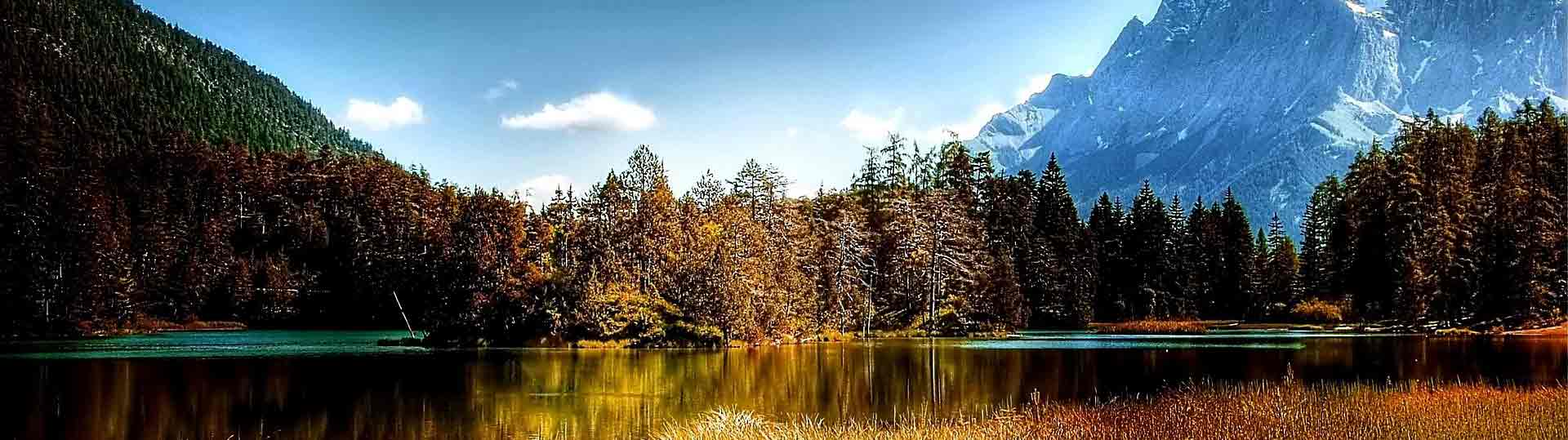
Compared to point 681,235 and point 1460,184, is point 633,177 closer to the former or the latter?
point 681,235

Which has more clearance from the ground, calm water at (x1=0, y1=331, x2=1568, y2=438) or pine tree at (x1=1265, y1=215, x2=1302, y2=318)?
pine tree at (x1=1265, y1=215, x2=1302, y2=318)

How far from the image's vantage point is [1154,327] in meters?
75.4

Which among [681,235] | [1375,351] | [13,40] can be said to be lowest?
[1375,351]

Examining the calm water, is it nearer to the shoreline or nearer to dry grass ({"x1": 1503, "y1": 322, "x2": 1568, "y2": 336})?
the shoreline

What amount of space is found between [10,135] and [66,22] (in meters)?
83.3

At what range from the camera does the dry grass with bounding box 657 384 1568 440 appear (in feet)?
56.0

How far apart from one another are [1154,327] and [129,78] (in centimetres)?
13320

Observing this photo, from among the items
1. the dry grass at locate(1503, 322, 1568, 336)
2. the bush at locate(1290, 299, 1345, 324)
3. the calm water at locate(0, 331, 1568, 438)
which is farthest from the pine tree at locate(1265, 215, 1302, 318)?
the calm water at locate(0, 331, 1568, 438)

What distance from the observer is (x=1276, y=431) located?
1728 cm

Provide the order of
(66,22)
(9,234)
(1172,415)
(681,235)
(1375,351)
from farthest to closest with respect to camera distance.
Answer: (66,22)
(9,234)
(681,235)
(1375,351)
(1172,415)

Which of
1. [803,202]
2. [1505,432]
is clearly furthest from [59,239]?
[1505,432]

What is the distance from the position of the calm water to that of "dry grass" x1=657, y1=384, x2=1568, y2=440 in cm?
309

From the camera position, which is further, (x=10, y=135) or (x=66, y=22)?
(x=66, y=22)

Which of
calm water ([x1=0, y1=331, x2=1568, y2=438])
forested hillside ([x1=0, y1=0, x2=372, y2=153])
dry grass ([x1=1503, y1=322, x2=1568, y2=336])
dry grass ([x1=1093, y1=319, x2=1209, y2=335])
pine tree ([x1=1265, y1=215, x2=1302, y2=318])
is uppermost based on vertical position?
forested hillside ([x1=0, y1=0, x2=372, y2=153])
